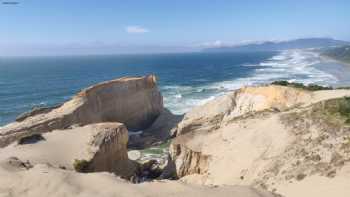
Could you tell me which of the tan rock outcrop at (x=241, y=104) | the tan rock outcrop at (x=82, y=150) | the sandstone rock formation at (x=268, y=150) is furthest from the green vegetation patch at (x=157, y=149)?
the sandstone rock formation at (x=268, y=150)

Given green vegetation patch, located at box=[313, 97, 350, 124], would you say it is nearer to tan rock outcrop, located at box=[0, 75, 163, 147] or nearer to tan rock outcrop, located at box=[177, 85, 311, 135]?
tan rock outcrop, located at box=[177, 85, 311, 135]

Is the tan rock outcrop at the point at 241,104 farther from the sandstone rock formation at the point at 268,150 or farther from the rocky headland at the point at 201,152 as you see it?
the sandstone rock formation at the point at 268,150

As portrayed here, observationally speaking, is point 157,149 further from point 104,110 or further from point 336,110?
point 336,110

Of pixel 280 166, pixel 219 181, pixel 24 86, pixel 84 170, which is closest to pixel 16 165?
pixel 84 170

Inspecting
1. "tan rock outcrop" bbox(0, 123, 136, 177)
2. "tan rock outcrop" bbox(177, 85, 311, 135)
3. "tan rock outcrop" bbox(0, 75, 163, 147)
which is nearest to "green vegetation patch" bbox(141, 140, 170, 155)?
"tan rock outcrop" bbox(177, 85, 311, 135)

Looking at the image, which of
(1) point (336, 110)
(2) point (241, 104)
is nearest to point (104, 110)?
(2) point (241, 104)
